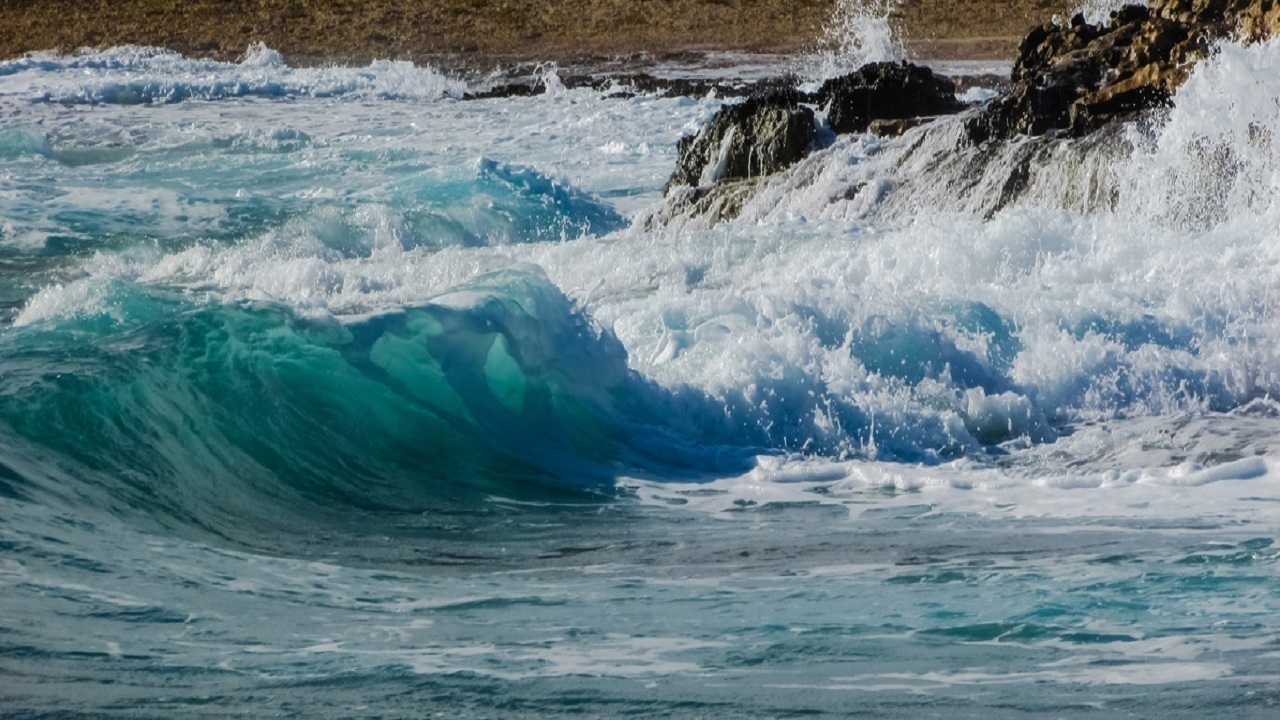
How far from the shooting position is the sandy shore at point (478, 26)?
2755 centimetres

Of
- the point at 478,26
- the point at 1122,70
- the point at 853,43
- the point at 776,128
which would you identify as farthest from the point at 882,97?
the point at 478,26

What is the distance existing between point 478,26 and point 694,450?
938 inches

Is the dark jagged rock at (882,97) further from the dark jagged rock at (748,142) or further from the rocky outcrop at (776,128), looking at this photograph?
the dark jagged rock at (748,142)

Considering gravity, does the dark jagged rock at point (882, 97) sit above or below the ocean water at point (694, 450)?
above

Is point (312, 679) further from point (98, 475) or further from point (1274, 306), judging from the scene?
point (1274, 306)

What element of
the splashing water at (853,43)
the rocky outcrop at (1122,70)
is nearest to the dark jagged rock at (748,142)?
the rocky outcrop at (1122,70)

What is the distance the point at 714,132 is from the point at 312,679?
10391 mm

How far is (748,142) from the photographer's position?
13.5 meters

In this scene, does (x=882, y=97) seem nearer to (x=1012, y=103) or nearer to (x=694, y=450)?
(x=1012, y=103)

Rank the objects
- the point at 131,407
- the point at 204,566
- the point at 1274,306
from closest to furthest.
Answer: the point at 204,566, the point at 131,407, the point at 1274,306

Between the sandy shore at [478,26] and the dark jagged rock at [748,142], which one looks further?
the sandy shore at [478,26]

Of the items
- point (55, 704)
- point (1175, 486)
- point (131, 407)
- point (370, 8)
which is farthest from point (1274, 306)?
point (370, 8)

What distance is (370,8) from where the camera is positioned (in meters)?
30.9

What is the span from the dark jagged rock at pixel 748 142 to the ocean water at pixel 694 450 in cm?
41
